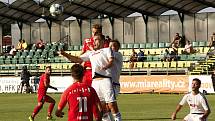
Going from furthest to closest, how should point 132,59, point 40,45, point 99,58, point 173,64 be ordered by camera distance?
point 40,45
point 132,59
point 173,64
point 99,58

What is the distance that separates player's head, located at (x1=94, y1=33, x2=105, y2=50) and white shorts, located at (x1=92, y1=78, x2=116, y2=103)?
2.52 feet

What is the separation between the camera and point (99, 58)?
1514cm

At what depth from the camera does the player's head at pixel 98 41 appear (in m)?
14.7

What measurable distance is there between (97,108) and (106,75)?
4.71m

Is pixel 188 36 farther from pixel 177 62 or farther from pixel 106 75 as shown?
pixel 106 75

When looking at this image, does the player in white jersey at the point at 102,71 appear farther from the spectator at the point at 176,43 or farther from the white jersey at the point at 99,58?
the spectator at the point at 176,43

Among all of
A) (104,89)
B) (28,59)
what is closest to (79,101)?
(104,89)

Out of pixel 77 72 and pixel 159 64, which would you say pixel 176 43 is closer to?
pixel 159 64

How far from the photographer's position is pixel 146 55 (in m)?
49.7

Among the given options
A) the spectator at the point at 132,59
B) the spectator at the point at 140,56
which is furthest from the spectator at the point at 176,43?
the spectator at the point at 132,59

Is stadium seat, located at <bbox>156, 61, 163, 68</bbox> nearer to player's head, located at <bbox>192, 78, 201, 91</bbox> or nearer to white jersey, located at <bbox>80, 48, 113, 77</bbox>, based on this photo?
white jersey, located at <bbox>80, 48, 113, 77</bbox>

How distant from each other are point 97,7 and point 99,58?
38306 mm

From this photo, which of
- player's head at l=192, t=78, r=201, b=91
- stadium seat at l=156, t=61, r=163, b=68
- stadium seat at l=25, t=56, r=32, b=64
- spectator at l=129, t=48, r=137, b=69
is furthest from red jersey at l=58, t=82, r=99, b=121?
stadium seat at l=25, t=56, r=32, b=64

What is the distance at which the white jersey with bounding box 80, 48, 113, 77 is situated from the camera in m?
15.0
